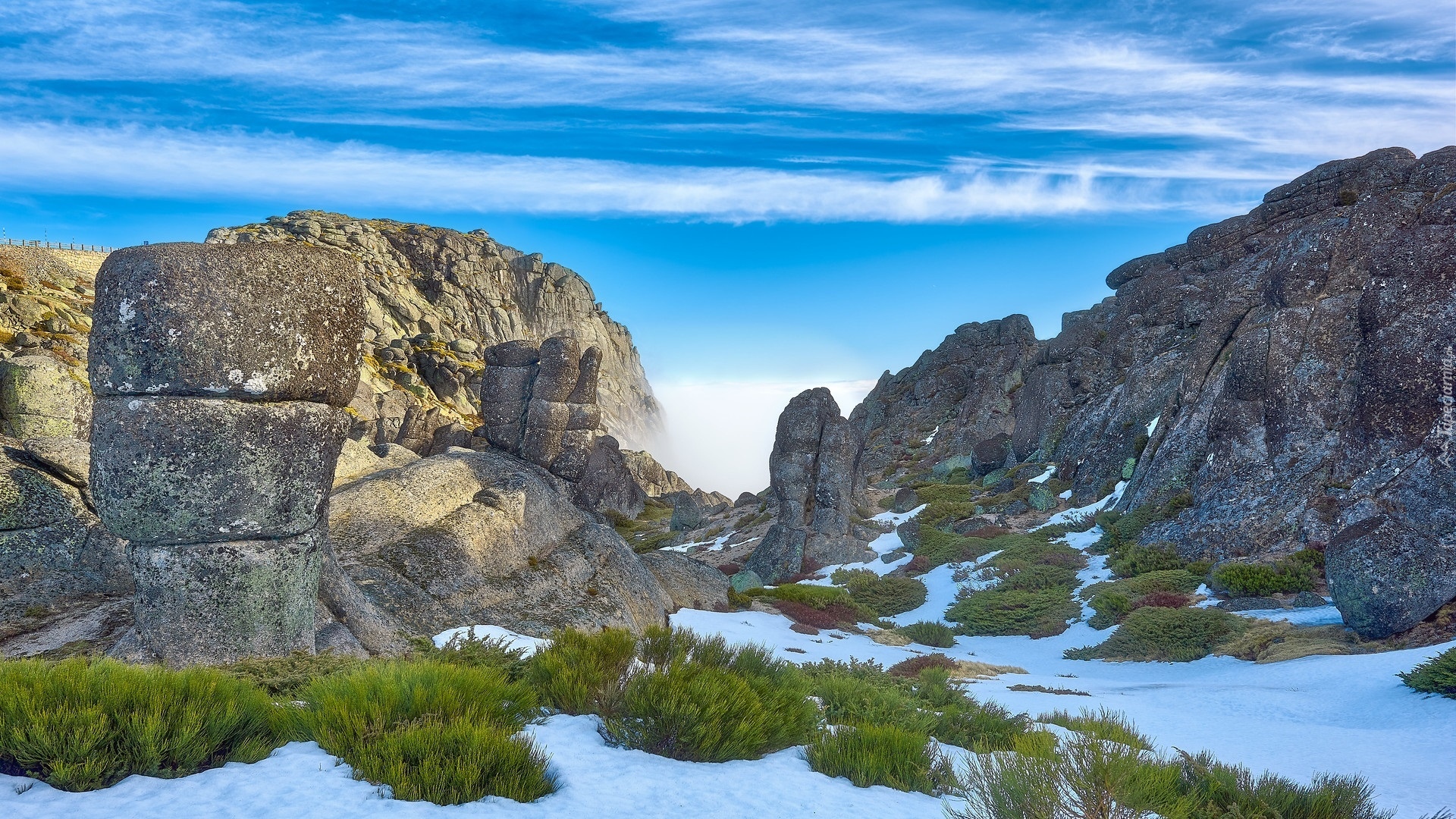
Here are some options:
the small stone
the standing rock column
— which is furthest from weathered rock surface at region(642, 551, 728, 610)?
the standing rock column

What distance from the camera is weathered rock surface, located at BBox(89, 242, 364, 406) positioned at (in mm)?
7992

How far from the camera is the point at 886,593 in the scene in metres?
25.5

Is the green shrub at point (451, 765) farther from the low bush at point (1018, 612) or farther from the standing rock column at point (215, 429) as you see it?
the low bush at point (1018, 612)

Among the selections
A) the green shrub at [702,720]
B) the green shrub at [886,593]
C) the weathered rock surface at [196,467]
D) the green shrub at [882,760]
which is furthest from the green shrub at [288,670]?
the green shrub at [886,593]

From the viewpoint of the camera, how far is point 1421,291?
62.1 ft

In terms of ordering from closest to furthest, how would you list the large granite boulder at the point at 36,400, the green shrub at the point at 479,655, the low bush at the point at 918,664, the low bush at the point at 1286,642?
the green shrub at the point at 479,655 < the low bush at the point at 1286,642 < the low bush at the point at 918,664 < the large granite boulder at the point at 36,400

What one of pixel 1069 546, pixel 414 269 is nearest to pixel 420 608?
pixel 1069 546

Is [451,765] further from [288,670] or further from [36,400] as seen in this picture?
[36,400]

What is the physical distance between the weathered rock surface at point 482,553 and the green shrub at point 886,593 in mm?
8678

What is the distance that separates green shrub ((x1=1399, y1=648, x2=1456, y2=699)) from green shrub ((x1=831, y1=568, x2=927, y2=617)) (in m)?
14.4

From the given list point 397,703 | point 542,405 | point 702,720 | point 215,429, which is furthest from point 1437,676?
point 542,405

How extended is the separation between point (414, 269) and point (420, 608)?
520 feet

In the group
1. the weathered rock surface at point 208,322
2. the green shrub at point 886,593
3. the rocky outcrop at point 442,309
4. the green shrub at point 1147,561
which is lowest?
the green shrub at point 886,593

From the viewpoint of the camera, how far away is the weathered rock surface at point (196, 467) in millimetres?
8070
